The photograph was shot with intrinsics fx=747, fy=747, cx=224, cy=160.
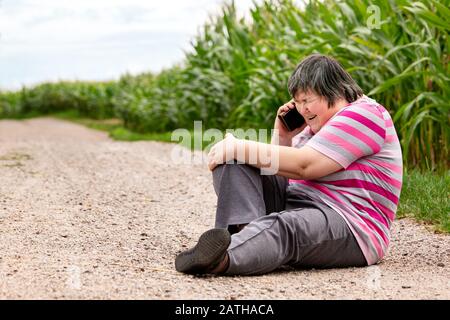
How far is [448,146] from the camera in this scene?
519cm

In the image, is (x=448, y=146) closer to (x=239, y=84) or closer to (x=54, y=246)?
(x=54, y=246)

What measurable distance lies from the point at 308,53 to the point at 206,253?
426 centimetres

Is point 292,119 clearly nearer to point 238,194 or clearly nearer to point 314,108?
point 314,108

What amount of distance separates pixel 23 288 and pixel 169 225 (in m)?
1.65

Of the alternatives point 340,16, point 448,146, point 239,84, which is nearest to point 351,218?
point 448,146

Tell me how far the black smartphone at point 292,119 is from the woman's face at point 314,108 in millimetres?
290

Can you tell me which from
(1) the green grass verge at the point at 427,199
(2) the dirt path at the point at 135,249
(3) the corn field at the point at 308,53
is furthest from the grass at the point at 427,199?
(3) the corn field at the point at 308,53

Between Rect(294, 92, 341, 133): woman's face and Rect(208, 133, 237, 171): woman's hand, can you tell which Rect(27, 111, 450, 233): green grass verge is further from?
Rect(208, 133, 237, 171): woman's hand

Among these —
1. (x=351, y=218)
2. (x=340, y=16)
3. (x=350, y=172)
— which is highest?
(x=340, y=16)

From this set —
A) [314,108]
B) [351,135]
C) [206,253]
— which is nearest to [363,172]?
[351,135]

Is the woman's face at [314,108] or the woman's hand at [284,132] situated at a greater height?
the woman's face at [314,108]

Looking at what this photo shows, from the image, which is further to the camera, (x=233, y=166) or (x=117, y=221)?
(x=117, y=221)

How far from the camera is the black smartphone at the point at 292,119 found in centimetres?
338

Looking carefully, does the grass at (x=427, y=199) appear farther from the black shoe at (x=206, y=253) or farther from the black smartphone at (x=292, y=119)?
the black shoe at (x=206, y=253)
